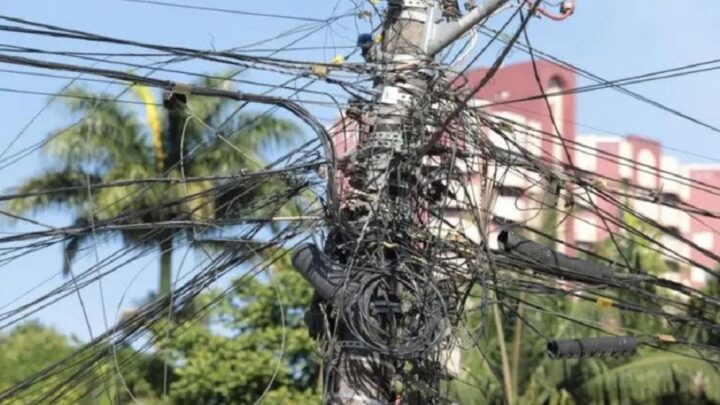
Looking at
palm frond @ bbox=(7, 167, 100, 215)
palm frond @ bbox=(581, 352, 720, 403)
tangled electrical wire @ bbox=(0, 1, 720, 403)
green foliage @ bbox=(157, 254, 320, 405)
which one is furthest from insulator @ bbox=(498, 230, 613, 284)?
palm frond @ bbox=(7, 167, 100, 215)

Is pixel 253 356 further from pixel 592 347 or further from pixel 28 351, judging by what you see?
pixel 592 347

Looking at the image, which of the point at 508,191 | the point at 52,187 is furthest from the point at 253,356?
the point at 508,191

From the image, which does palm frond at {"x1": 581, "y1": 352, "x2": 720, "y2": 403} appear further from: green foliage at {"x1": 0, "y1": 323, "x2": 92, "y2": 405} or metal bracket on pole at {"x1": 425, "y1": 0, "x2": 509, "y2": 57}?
metal bracket on pole at {"x1": 425, "y1": 0, "x2": 509, "y2": 57}

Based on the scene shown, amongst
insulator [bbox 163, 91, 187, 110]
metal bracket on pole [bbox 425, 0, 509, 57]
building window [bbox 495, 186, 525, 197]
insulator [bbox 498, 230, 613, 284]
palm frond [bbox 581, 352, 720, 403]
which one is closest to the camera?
insulator [bbox 163, 91, 187, 110]

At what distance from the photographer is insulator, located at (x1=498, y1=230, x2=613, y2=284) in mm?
10625

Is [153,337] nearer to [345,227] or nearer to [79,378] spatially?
[79,378]

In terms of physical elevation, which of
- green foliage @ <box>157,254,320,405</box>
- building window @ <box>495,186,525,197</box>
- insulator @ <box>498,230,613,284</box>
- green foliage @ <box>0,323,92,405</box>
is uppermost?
building window @ <box>495,186,525,197</box>

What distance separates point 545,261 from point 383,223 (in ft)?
4.11

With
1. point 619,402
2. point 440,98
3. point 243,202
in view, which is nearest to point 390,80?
point 440,98

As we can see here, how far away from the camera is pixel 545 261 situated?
10.6m

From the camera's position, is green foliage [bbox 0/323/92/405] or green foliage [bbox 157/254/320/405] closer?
green foliage [bbox 157/254/320/405]

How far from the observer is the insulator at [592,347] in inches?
430

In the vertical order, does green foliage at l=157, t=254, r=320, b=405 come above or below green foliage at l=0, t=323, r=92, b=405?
above

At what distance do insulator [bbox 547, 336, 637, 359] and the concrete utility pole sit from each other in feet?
3.63
